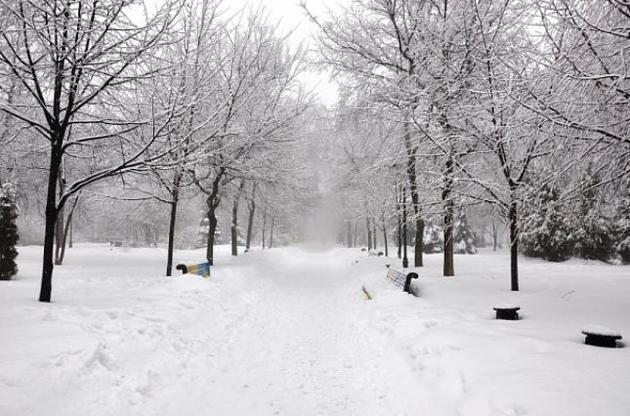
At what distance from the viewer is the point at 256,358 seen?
5871mm

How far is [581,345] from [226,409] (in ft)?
14.1

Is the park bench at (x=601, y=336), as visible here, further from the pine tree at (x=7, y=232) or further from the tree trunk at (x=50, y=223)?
the pine tree at (x=7, y=232)

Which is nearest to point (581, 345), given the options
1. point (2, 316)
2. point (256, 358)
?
point (256, 358)

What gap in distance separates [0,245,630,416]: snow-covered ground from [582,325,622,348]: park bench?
0.48 feet

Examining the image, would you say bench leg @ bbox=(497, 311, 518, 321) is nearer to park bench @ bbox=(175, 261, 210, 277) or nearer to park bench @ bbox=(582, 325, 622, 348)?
park bench @ bbox=(582, 325, 622, 348)

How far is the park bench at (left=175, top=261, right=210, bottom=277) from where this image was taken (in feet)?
34.8

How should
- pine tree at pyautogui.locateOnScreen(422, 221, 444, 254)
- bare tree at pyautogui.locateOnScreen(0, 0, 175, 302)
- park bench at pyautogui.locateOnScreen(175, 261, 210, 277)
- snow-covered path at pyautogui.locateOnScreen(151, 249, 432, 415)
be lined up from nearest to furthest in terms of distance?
snow-covered path at pyautogui.locateOnScreen(151, 249, 432, 415) → bare tree at pyautogui.locateOnScreen(0, 0, 175, 302) → park bench at pyautogui.locateOnScreen(175, 261, 210, 277) → pine tree at pyautogui.locateOnScreen(422, 221, 444, 254)

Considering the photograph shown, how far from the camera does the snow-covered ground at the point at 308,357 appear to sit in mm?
3703

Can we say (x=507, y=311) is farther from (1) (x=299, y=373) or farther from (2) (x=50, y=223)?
(2) (x=50, y=223)

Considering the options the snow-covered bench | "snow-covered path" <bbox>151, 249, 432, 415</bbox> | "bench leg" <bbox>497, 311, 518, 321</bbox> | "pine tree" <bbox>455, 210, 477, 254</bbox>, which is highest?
"pine tree" <bbox>455, 210, 477, 254</bbox>

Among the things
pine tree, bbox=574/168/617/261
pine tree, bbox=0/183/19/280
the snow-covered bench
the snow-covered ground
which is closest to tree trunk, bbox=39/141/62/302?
the snow-covered ground

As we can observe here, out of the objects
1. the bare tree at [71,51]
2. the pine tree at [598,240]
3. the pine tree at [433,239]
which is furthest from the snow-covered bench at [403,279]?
the pine tree at [433,239]

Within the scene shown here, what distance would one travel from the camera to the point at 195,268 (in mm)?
10930

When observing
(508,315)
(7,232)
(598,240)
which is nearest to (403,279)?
(508,315)
